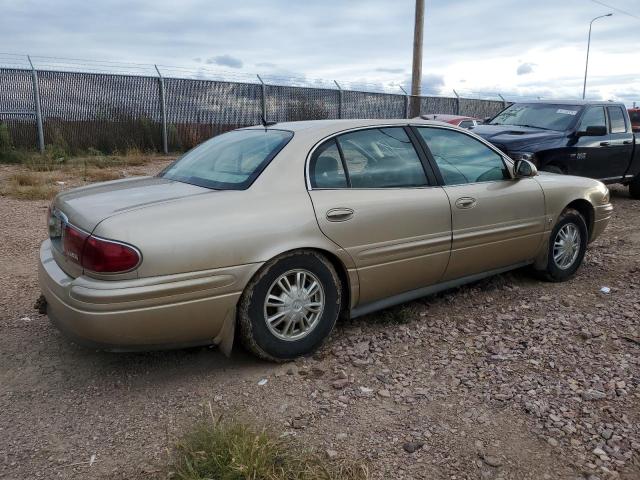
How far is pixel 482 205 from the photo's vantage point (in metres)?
4.23

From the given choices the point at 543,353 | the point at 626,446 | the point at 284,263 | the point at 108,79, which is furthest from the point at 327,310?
the point at 108,79

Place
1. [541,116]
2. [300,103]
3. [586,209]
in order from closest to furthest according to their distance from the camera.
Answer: [586,209], [541,116], [300,103]

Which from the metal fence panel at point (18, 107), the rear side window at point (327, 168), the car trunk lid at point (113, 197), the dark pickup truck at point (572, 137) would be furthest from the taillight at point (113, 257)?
the metal fence panel at point (18, 107)

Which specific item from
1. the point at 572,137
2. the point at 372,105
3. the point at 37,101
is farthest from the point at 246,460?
the point at 372,105

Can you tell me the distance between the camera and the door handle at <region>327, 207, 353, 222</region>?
11.3ft

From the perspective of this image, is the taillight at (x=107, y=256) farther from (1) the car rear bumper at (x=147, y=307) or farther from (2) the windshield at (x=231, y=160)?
(2) the windshield at (x=231, y=160)

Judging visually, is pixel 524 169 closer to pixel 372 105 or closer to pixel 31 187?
pixel 31 187

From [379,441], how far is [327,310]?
3.28 ft

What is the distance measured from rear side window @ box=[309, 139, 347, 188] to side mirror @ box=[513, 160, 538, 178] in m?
1.63

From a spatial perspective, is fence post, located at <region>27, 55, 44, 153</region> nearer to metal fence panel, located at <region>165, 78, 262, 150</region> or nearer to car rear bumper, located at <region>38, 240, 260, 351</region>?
metal fence panel, located at <region>165, 78, 262, 150</region>

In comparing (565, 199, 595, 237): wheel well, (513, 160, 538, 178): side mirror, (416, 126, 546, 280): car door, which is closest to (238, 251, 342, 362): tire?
(416, 126, 546, 280): car door

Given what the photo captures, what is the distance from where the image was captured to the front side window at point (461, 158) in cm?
418

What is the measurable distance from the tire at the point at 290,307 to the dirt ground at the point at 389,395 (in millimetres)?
149

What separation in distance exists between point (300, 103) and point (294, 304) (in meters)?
15.7
